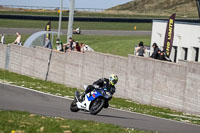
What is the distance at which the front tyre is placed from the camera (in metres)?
16.7

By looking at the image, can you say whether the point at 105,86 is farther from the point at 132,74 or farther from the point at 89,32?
the point at 89,32

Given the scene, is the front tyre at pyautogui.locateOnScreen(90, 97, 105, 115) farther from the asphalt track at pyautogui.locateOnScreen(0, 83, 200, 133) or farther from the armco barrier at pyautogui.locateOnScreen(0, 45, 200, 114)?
the armco barrier at pyautogui.locateOnScreen(0, 45, 200, 114)

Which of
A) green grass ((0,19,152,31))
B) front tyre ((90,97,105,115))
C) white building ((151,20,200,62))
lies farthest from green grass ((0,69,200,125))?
green grass ((0,19,152,31))

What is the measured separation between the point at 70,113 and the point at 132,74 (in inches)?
350

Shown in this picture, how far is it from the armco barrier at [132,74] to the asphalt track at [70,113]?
378cm

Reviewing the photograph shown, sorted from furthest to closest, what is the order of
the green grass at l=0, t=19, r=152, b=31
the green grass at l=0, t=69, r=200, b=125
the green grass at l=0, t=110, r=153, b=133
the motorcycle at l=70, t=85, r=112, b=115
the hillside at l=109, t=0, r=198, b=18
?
the hillside at l=109, t=0, r=198, b=18 < the green grass at l=0, t=19, r=152, b=31 < the green grass at l=0, t=69, r=200, b=125 < the motorcycle at l=70, t=85, r=112, b=115 < the green grass at l=0, t=110, r=153, b=133

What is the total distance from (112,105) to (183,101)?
303 cm

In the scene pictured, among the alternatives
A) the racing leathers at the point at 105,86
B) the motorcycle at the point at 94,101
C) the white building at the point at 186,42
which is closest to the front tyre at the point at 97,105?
the motorcycle at the point at 94,101

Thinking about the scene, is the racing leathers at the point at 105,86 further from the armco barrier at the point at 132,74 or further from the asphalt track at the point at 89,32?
the asphalt track at the point at 89,32

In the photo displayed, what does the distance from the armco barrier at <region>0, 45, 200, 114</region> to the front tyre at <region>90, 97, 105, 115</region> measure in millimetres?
6119

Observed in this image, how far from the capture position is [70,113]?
1700 cm

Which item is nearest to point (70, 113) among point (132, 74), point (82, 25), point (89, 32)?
point (132, 74)

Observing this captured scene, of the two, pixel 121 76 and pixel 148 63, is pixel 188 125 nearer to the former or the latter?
pixel 148 63

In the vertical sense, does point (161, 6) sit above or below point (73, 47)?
above
